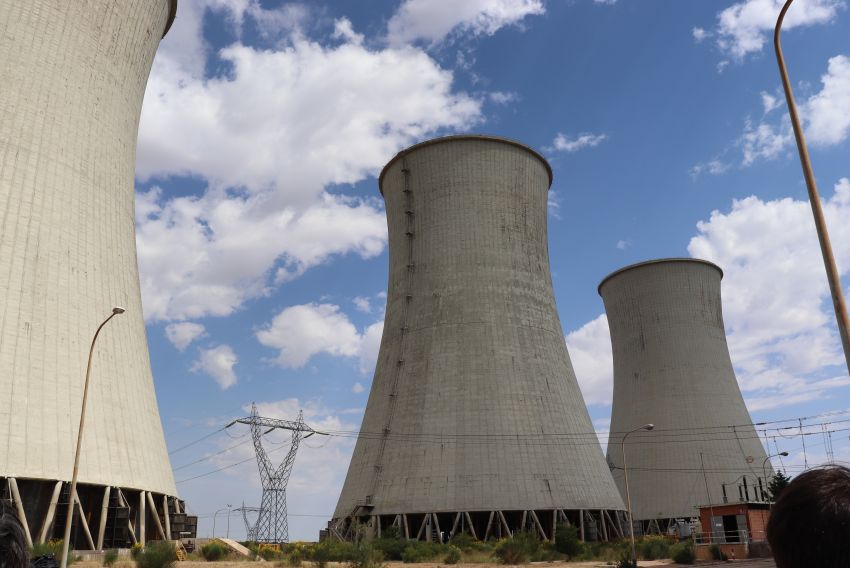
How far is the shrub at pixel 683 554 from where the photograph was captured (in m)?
20.7

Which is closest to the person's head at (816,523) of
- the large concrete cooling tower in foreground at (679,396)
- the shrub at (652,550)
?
the shrub at (652,550)

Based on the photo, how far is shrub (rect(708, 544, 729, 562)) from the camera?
72.2 ft

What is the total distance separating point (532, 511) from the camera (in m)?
21.4

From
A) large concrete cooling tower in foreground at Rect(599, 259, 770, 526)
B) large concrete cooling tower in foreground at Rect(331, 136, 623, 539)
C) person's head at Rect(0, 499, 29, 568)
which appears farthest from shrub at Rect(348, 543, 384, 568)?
large concrete cooling tower in foreground at Rect(599, 259, 770, 526)

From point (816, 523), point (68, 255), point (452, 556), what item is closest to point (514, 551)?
point (452, 556)

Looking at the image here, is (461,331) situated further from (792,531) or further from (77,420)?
(792,531)

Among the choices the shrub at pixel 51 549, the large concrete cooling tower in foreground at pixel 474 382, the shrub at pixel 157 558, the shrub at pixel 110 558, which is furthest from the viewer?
the large concrete cooling tower in foreground at pixel 474 382

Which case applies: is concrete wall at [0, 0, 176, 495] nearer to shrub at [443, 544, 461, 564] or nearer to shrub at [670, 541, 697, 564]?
shrub at [443, 544, 461, 564]

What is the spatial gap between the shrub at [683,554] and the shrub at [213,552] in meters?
13.0

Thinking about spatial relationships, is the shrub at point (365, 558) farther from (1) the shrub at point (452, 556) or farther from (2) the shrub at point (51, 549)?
(2) the shrub at point (51, 549)

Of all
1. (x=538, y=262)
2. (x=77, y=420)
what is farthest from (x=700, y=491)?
(x=77, y=420)

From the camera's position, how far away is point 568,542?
66.5 ft

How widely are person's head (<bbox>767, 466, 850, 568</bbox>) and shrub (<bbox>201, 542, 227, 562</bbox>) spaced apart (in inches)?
668

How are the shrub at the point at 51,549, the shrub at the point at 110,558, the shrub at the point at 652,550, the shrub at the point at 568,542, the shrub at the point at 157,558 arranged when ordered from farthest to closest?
the shrub at the point at 652,550
the shrub at the point at 568,542
the shrub at the point at 110,558
the shrub at the point at 157,558
the shrub at the point at 51,549
